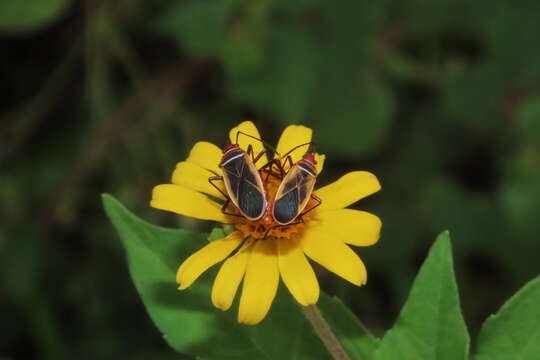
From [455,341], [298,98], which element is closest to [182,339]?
[455,341]

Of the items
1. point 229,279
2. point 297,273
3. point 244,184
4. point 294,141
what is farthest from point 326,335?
point 294,141

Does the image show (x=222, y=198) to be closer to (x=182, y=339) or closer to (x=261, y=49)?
(x=182, y=339)

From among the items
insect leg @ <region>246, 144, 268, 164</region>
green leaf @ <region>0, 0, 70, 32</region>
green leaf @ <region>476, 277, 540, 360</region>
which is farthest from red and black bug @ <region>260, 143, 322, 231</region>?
green leaf @ <region>0, 0, 70, 32</region>

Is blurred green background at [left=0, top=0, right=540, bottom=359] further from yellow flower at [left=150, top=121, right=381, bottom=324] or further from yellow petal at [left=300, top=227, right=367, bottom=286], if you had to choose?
A: yellow petal at [left=300, top=227, right=367, bottom=286]

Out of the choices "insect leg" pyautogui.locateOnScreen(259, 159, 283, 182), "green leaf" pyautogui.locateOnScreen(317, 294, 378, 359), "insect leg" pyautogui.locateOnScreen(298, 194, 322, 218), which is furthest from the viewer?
"insect leg" pyautogui.locateOnScreen(259, 159, 283, 182)

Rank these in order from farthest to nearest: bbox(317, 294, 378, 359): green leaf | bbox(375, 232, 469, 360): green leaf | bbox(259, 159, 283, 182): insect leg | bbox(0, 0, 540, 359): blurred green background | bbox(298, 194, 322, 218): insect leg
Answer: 1. bbox(0, 0, 540, 359): blurred green background
2. bbox(259, 159, 283, 182): insect leg
3. bbox(298, 194, 322, 218): insect leg
4. bbox(317, 294, 378, 359): green leaf
5. bbox(375, 232, 469, 360): green leaf
